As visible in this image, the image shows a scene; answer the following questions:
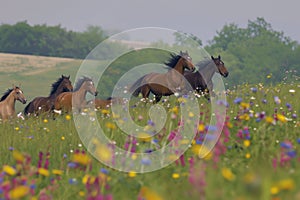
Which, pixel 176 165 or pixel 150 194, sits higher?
pixel 150 194

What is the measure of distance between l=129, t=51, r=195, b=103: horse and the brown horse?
2.25m

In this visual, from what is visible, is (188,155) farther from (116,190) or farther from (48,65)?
(48,65)

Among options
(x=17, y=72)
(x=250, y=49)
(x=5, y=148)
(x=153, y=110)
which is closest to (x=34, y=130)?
(x=5, y=148)

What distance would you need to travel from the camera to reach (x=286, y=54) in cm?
8031

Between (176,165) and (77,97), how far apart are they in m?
10.1

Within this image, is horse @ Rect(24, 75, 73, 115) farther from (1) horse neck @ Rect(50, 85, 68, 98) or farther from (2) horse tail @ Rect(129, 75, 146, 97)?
(2) horse tail @ Rect(129, 75, 146, 97)

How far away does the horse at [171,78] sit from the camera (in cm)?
1305

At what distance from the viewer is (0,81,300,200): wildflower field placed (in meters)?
3.21

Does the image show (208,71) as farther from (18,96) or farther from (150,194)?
(150,194)

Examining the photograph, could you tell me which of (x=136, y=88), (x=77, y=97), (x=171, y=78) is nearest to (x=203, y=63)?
(x=171, y=78)

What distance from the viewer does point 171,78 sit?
13102 mm

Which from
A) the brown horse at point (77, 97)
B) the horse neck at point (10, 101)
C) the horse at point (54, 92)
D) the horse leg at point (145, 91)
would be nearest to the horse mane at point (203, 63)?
the horse leg at point (145, 91)

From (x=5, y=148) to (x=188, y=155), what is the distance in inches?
126

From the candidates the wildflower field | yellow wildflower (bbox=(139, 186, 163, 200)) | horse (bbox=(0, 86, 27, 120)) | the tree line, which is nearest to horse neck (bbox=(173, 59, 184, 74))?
the wildflower field
